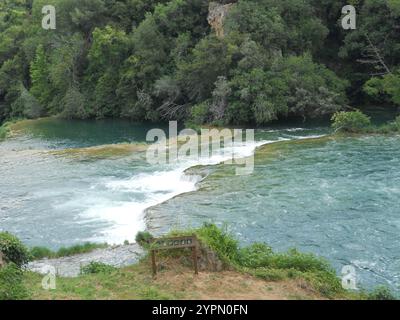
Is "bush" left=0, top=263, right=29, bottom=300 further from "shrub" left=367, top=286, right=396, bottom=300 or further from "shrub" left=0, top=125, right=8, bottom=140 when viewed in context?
"shrub" left=0, top=125, right=8, bottom=140

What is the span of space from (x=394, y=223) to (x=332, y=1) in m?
29.8

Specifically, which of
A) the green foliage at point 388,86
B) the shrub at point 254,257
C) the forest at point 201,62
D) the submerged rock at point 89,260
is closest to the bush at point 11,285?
the submerged rock at point 89,260

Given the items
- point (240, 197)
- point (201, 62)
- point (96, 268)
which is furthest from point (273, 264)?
point (201, 62)

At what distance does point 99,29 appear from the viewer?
1852 inches

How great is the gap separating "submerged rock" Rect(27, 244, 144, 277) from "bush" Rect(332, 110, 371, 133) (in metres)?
19.1

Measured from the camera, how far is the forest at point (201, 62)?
38.1 meters

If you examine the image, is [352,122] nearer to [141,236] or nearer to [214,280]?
[141,236]

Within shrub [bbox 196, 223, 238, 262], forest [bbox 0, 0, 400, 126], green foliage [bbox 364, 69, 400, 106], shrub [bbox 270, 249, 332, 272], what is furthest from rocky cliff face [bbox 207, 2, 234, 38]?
shrub [bbox 270, 249, 332, 272]

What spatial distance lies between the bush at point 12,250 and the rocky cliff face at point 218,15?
97.1ft

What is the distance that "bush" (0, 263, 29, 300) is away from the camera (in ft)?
37.6

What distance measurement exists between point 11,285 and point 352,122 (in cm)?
2479

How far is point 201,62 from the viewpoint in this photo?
39.4 meters

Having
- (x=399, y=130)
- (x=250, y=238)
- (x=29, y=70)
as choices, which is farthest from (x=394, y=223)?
(x=29, y=70)

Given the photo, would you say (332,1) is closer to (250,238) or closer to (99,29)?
(99,29)
